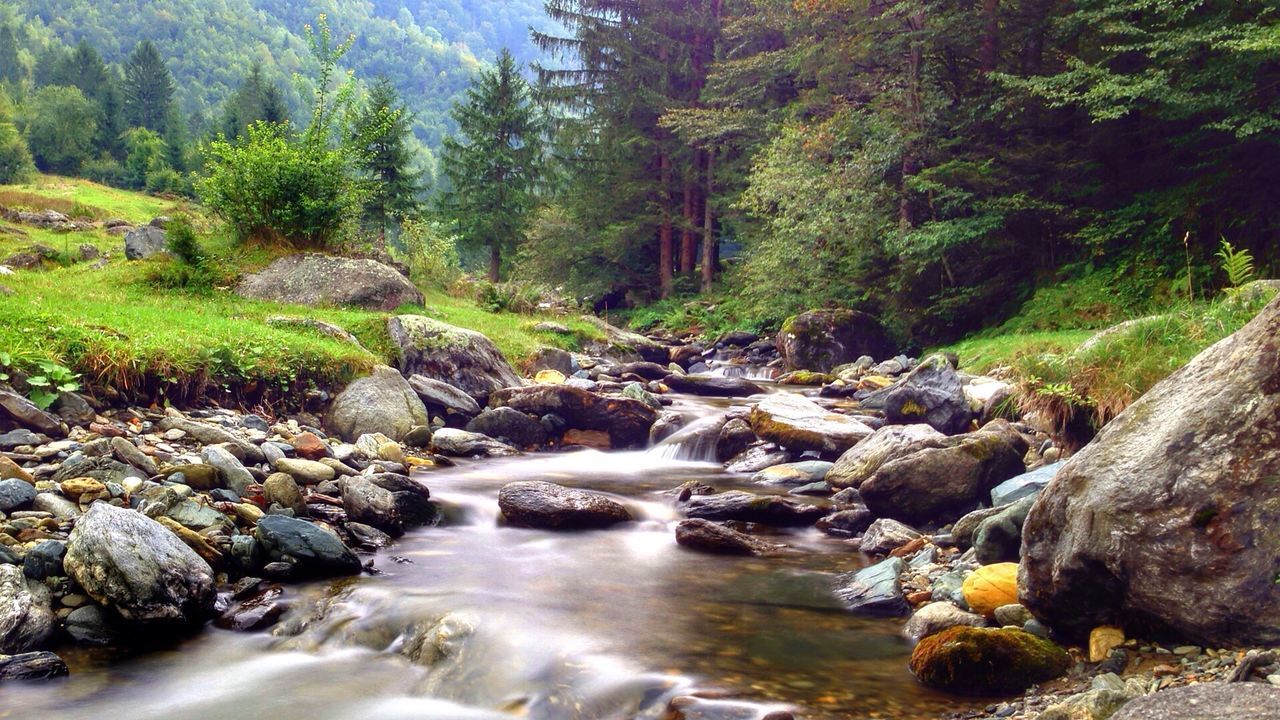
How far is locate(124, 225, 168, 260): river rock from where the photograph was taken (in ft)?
55.9

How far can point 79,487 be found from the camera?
572cm

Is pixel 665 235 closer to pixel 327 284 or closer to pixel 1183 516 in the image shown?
pixel 327 284

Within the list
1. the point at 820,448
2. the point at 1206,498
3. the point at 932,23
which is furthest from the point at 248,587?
the point at 932,23

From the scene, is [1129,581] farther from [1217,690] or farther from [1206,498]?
[1217,690]

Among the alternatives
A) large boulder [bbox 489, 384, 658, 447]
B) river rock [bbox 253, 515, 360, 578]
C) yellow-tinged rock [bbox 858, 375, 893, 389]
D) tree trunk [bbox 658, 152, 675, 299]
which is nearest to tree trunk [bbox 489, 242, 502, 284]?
tree trunk [bbox 658, 152, 675, 299]

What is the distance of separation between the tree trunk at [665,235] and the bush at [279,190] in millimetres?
16283

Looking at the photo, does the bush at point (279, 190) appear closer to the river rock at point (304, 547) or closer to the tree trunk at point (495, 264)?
the river rock at point (304, 547)

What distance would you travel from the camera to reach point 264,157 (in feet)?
51.1

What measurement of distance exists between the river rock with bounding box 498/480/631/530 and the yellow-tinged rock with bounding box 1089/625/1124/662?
14.9ft

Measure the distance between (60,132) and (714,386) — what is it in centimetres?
7868

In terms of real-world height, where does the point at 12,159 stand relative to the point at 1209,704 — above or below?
above

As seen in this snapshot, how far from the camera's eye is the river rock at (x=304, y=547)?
583 centimetres

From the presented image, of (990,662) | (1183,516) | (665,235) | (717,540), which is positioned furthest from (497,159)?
(1183,516)

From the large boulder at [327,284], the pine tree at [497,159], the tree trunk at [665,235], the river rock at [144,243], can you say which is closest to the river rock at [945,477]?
the large boulder at [327,284]
